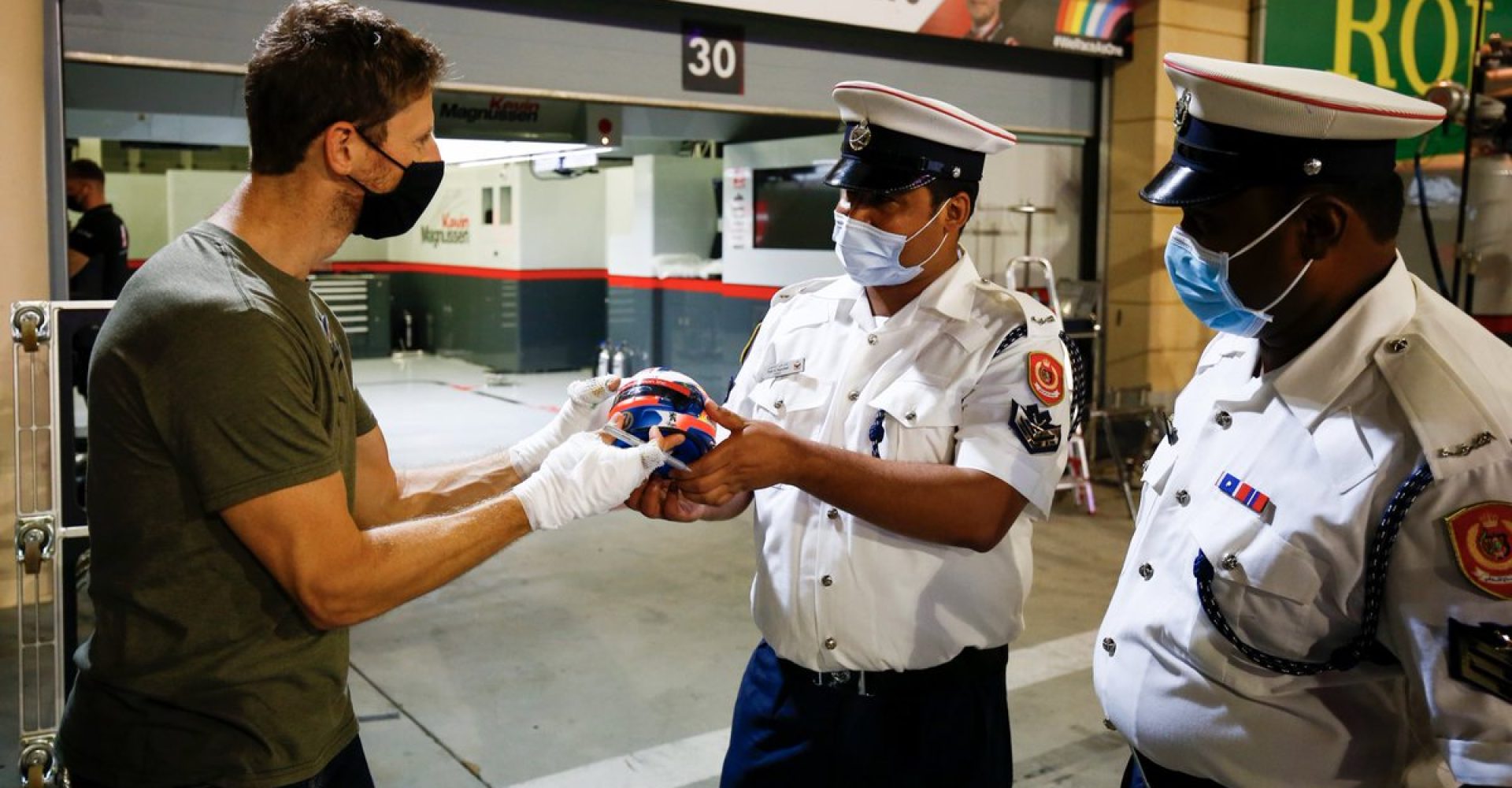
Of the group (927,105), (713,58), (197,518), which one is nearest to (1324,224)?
(927,105)

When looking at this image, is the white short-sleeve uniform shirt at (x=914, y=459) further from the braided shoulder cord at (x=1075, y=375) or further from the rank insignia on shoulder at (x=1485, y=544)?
the rank insignia on shoulder at (x=1485, y=544)

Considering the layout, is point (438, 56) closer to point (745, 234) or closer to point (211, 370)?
point (211, 370)

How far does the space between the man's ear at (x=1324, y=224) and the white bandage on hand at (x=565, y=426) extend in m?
1.28

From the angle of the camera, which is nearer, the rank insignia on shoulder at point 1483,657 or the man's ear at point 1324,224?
the rank insignia on shoulder at point 1483,657

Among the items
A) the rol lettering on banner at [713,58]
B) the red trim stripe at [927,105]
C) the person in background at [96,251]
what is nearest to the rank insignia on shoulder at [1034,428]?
the red trim stripe at [927,105]

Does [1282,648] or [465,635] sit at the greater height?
[1282,648]

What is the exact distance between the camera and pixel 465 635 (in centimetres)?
441

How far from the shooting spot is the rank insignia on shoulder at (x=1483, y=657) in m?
1.14

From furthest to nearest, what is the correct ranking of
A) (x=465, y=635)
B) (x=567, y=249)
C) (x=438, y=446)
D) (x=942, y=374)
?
(x=567, y=249)
(x=438, y=446)
(x=465, y=635)
(x=942, y=374)

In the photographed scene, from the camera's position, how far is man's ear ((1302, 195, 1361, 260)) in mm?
1394

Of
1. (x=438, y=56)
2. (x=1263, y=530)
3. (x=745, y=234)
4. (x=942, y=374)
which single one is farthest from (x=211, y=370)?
(x=745, y=234)

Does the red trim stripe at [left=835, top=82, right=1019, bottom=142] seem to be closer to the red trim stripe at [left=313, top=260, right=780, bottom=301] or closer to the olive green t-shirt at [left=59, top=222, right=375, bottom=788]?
the olive green t-shirt at [left=59, top=222, right=375, bottom=788]

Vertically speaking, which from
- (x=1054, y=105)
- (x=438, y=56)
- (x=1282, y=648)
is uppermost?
(x=1054, y=105)

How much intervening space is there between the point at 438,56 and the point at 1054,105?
20.5ft
